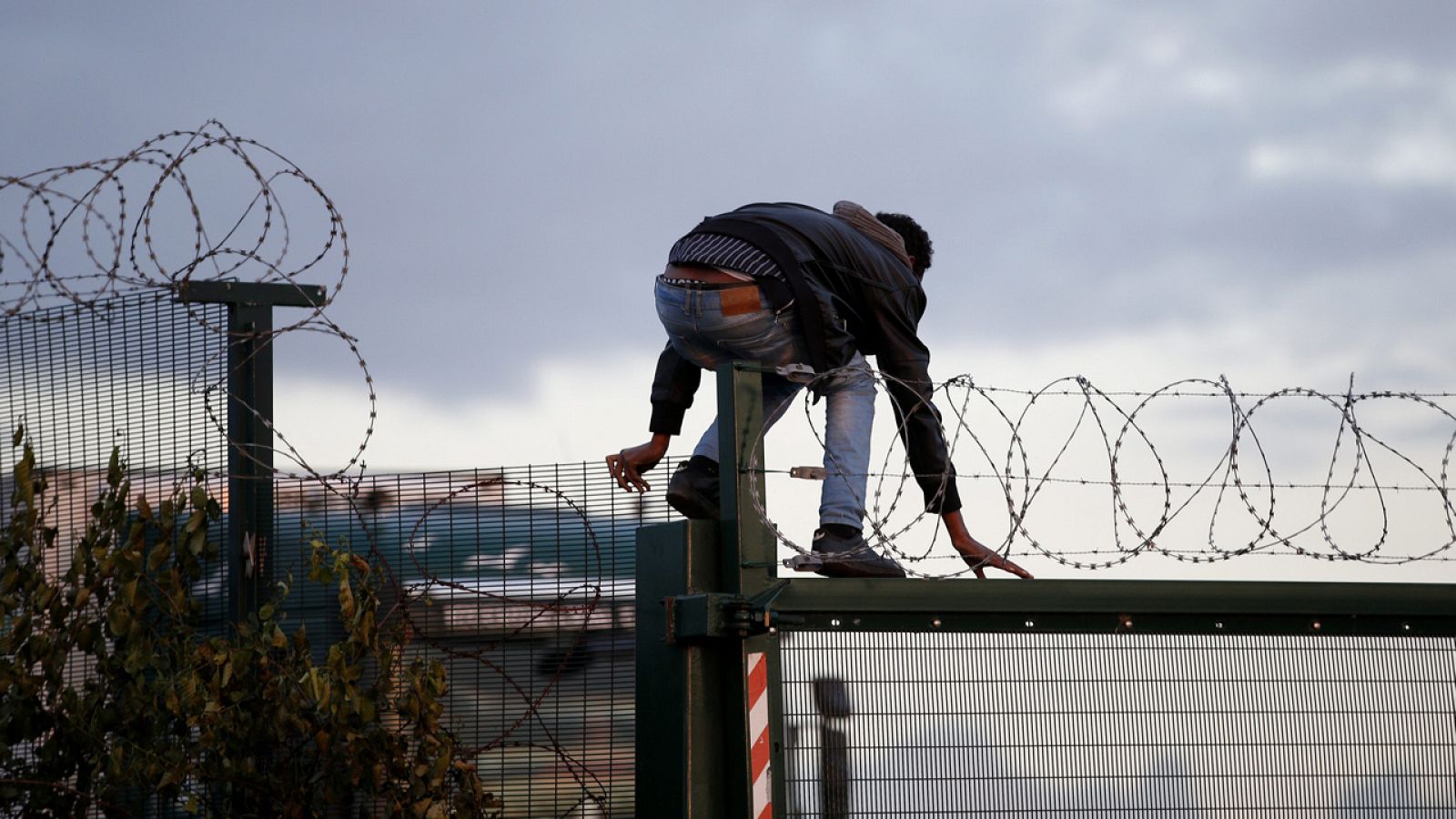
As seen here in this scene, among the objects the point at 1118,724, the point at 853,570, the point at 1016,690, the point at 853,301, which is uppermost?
the point at 853,301

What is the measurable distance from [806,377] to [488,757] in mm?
1959

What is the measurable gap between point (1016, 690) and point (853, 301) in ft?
4.53

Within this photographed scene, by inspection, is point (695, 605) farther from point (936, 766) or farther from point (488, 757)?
point (488, 757)

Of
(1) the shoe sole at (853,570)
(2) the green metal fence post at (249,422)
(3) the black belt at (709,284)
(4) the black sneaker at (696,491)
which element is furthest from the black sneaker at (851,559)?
(2) the green metal fence post at (249,422)

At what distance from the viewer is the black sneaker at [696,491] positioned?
512cm

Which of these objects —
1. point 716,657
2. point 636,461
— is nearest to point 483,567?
point 636,461

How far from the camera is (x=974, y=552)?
17.1 feet

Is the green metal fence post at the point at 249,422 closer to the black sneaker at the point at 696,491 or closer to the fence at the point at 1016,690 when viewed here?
the black sneaker at the point at 696,491

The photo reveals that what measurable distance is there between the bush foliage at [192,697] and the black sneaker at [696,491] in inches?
40.7

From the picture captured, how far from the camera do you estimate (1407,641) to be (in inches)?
205

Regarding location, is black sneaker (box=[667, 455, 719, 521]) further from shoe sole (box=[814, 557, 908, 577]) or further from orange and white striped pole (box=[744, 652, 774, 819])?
orange and white striped pole (box=[744, 652, 774, 819])

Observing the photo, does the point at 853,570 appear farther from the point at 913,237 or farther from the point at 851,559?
the point at 913,237

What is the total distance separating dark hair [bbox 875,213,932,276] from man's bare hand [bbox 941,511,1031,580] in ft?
3.43

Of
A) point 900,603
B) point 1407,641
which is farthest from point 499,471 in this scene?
point 1407,641
